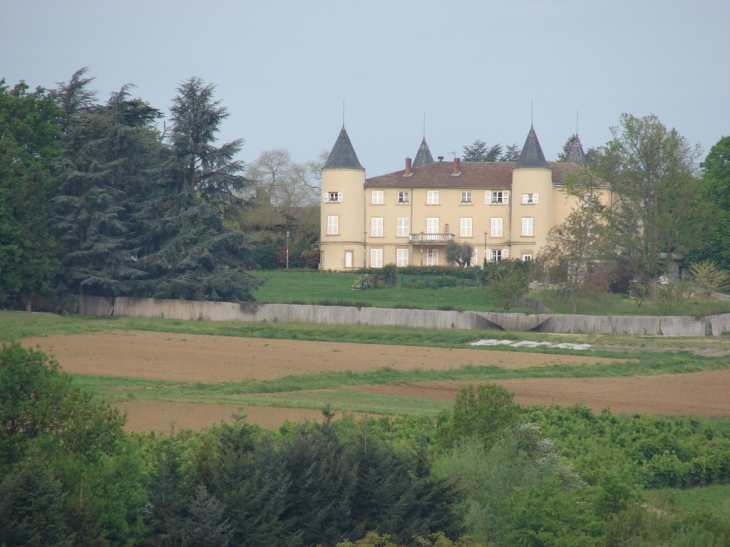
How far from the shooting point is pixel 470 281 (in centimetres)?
6253

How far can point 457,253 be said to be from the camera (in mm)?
68938

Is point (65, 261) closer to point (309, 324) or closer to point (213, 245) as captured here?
point (213, 245)

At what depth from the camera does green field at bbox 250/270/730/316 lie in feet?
168

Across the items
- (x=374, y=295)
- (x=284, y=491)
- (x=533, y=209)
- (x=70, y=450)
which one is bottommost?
(x=284, y=491)

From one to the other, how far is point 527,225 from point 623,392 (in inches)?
1681

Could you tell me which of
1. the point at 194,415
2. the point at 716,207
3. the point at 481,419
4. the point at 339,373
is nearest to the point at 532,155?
the point at 716,207

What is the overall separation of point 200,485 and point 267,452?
4.08ft

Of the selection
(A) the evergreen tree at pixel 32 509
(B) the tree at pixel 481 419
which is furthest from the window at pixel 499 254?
(A) the evergreen tree at pixel 32 509

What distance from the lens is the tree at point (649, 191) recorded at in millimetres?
59406

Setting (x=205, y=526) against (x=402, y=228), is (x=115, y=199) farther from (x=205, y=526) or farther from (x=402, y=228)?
(x=205, y=526)

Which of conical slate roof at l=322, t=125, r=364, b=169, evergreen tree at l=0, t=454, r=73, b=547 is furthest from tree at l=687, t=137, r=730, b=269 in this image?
evergreen tree at l=0, t=454, r=73, b=547

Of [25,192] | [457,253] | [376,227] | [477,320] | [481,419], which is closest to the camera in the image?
[481,419]

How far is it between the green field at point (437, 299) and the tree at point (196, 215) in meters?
3.15

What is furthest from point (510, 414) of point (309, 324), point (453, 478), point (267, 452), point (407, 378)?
point (309, 324)
